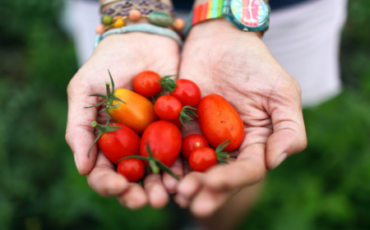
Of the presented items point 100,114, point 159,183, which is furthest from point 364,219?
point 100,114

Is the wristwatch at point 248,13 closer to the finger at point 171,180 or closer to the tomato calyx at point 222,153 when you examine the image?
the tomato calyx at point 222,153

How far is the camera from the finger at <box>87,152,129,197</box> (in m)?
1.67

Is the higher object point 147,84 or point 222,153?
point 147,84

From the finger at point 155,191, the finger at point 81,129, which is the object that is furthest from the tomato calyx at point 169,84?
the finger at point 155,191

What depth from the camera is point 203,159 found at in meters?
1.85

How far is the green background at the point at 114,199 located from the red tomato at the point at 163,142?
1.61 metres

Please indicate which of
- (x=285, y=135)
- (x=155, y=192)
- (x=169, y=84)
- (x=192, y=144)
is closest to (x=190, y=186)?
(x=155, y=192)

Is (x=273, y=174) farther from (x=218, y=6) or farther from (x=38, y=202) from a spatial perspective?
(x=38, y=202)

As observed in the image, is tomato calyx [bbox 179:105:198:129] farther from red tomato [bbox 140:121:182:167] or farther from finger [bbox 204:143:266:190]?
finger [bbox 204:143:266:190]

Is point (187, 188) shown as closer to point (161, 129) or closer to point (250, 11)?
point (161, 129)

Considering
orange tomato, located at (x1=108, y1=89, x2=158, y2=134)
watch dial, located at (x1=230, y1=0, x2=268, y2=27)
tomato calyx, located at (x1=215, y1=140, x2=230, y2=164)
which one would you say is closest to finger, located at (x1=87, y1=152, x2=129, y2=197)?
orange tomato, located at (x1=108, y1=89, x2=158, y2=134)

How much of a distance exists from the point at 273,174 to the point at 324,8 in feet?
6.59

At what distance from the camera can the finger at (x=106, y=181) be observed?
1.67 metres

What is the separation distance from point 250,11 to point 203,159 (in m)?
1.37
